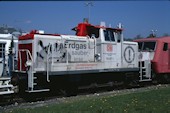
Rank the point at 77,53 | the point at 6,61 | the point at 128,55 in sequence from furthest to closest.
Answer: the point at 128,55
the point at 77,53
the point at 6,61

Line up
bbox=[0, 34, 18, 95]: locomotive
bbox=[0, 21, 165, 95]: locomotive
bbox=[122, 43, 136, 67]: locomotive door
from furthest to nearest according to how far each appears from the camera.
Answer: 1. bbox=[122, 43, 136, 67]: locomotive door
2. bbox=[0, 21, 165, 95]: locomotive
3. bbox=[0, 34, 18, 95]: locomotive

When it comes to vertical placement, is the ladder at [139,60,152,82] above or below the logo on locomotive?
below

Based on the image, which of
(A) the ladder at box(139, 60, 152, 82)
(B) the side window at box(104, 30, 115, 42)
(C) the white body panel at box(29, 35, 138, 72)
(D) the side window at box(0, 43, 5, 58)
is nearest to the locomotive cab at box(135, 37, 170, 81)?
(A) the ladder at box(139, 60, 152, 82)

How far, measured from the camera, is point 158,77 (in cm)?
2019

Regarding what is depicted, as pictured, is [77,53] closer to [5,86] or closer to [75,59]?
[75,59]

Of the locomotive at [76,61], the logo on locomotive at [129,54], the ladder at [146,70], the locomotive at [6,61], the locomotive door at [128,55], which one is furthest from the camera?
the ladder at [146,70]

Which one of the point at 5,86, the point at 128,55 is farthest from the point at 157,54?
the point at 5,86

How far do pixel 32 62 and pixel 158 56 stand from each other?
995 centimetres

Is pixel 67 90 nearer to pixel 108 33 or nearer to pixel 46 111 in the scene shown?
pixel 108 33

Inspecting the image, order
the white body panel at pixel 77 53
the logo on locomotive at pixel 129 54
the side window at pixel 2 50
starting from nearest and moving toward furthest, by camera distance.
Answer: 1. the side window at pixel 2 50
2. the white body panel at pixel 77 53
3. the logo on locomotive at pixel 129 54

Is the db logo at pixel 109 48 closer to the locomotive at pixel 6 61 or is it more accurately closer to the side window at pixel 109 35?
the side window at pixel 109 35

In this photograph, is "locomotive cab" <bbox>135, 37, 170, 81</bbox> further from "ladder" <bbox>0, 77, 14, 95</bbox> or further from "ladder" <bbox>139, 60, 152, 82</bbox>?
"ladder" <bbox>0, 77, 14, 95</bbox>

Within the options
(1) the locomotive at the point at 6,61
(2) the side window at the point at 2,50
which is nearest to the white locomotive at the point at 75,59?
(1) the locomotive at the point at 6,61

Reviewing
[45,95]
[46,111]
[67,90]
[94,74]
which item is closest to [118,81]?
[94,74]
